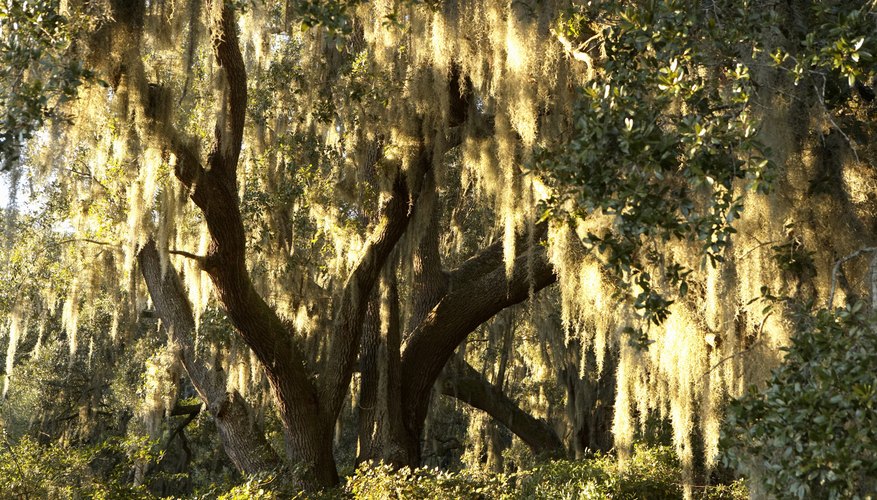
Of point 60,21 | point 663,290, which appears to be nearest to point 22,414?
point 60,21

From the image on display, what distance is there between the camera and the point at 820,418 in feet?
8.46

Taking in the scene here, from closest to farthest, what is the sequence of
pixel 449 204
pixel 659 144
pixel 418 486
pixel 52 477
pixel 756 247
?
pixel 659 144 < pixel 756 247 < pixel 418 486 < pixel 52 477 < pixel 449 204

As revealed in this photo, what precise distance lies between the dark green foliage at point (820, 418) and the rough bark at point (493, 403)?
6533 mm

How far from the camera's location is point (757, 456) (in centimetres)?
298

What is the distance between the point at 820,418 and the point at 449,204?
288 inches

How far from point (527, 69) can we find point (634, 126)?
227cm

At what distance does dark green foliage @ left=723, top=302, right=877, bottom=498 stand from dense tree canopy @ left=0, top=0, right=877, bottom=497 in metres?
0.01

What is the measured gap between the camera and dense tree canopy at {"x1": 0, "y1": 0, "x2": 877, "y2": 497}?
3.49m

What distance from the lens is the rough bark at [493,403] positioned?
9.59 m

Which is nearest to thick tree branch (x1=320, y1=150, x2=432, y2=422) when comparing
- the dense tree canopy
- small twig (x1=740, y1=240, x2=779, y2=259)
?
the dense tree canopy

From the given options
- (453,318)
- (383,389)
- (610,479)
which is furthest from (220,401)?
(610,479)

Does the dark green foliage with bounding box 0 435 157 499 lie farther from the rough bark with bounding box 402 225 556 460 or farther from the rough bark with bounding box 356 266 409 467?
the rough bark with bounding box 402 225 556 460

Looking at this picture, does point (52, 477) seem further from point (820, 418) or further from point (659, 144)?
point (820, 418)

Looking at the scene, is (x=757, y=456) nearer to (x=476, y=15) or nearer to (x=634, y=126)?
(x=634, y=126)
